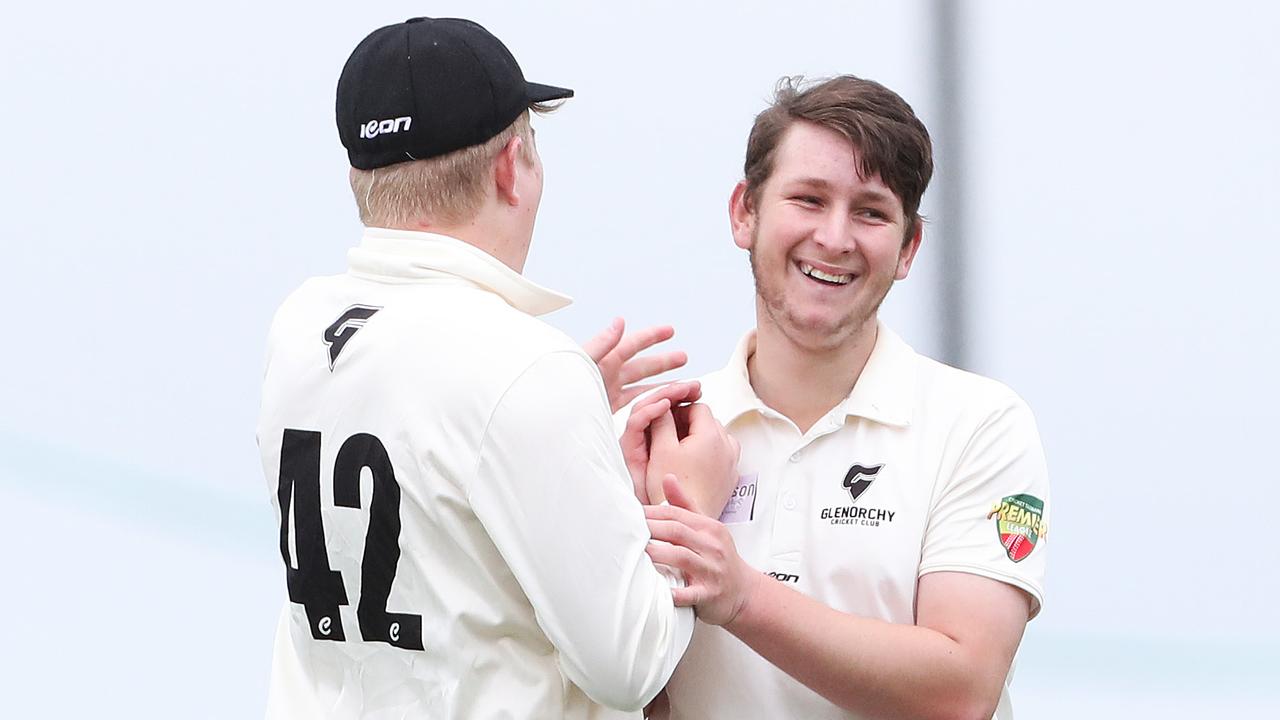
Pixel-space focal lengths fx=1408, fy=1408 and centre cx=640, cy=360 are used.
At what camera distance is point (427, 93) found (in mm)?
1366

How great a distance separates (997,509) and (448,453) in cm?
70

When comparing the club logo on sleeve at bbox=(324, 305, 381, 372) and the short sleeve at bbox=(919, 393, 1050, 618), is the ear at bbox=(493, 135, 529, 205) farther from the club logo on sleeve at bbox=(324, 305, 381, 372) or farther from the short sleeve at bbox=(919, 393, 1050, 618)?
the short sleeve at bbox=(919, 393, 1050, 618)

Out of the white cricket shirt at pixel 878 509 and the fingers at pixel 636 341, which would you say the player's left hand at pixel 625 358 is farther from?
the white cricket shirt at pixel 878 509

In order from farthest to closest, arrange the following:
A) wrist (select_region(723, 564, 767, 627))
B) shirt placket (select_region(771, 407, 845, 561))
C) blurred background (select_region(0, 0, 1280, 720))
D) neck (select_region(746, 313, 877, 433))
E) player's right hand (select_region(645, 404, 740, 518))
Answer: blurred background (select_region(0, 0, 1280, 720)) < neck (select_region(746, 313, 877, 433)) < shirt placket (select_region(771, 407, 845, 561)) < player's right hand (select_region(645, 404, 740, 518)) < wrist (select_region(723, 564, 767, 627))

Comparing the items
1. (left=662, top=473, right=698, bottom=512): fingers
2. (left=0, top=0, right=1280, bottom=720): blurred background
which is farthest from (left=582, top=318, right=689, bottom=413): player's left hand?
(left=0, top=0, right=1280, bottom=720): blurred background

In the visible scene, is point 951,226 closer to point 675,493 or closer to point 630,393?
point 630,393

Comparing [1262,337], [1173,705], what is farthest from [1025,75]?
[1173,705]

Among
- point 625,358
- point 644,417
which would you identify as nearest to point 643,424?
point 644,417

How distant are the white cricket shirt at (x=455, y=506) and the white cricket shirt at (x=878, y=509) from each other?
0.27 m

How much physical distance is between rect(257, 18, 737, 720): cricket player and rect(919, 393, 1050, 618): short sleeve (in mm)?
407

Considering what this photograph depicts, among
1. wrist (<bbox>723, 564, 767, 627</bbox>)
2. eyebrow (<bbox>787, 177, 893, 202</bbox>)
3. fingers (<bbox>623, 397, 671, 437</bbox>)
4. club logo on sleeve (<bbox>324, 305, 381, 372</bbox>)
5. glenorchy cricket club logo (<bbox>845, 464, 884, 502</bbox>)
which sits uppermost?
eyebrow (<bbox>787, 177, 893, 202</bbox>)

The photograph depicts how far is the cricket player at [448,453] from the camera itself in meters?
1.24

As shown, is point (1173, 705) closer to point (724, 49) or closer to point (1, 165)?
point (724, 49)

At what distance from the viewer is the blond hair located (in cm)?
137
